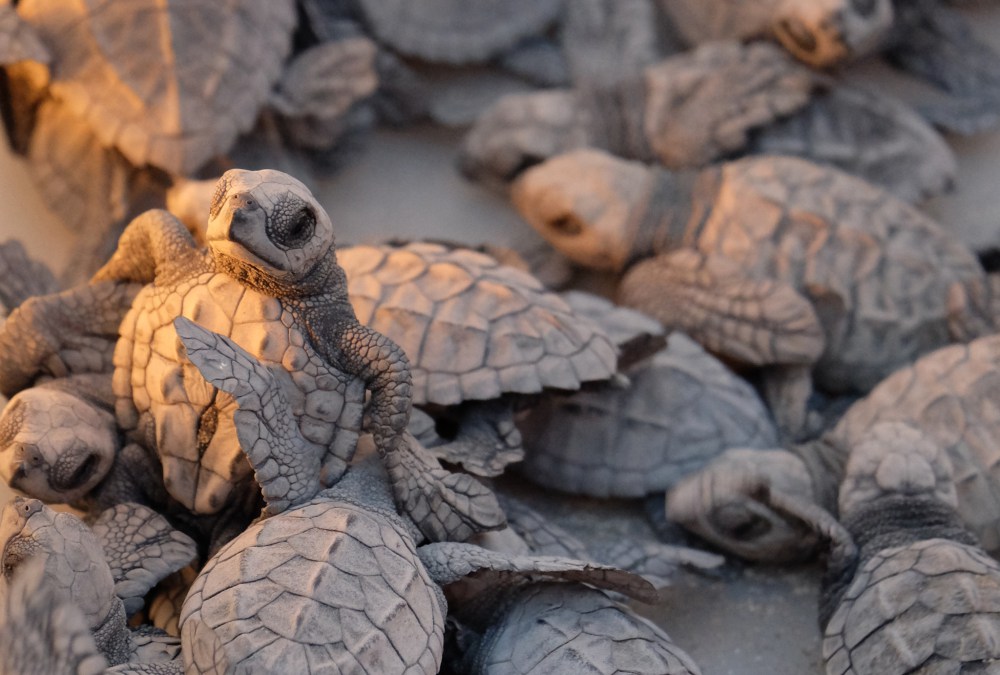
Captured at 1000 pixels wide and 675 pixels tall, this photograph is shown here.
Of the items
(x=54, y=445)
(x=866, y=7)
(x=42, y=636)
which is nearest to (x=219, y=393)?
(x=54, y=445)

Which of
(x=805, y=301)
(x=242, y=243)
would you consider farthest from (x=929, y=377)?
(x=242, y=243)

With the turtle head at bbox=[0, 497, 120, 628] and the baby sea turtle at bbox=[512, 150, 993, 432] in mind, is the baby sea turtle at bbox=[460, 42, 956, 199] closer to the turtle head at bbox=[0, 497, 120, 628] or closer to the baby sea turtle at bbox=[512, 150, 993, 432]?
the baby sea turtle at bbox=[512, 150, 993, 432]

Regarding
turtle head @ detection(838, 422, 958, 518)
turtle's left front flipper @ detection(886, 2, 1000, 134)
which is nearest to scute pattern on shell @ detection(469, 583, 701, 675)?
turtle head @ detection(838, 422, 958, 518)

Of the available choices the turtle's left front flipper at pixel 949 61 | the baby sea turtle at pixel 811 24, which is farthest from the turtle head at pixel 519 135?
the turtle's left front flipper at pixel 949 61

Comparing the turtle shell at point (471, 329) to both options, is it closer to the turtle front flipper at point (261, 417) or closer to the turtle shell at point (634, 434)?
the turtle shell at point (634, 434)

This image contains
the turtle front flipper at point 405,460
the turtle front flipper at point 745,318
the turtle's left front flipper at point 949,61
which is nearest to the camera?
→ the turtle front flipper at point 405,460

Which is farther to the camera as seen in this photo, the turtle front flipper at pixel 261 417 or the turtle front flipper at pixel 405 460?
the turtle front flipper at pixel 405 460
